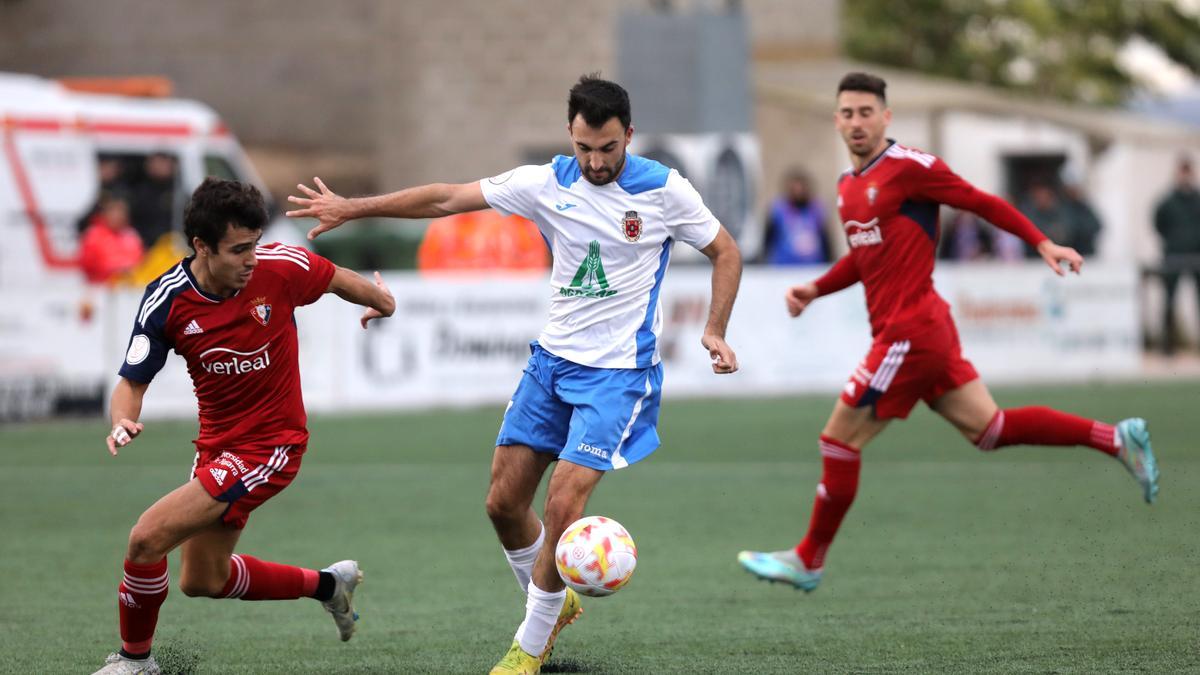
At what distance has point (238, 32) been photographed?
33062 mm

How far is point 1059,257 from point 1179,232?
49.7 ft

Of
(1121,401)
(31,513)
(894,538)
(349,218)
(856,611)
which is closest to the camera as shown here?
(349,218)

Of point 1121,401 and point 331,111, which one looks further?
point 331,111

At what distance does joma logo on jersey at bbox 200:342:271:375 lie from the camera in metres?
6.49

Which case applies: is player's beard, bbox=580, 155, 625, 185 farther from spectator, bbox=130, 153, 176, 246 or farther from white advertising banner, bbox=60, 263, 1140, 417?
spectator, bbox=130, 153, 176, 246

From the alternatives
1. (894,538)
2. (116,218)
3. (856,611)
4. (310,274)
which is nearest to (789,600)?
(856,611)

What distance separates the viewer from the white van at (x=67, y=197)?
16578 mm

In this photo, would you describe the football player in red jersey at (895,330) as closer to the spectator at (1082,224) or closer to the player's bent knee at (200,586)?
the player's bent knee at (200,586)

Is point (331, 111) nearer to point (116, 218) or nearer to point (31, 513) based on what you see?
point (116, 218)

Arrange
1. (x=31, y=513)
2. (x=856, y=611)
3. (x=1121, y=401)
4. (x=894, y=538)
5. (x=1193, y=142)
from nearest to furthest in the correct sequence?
(x=856, y=611), (x=894, y=538), (x=31, y=513), (x=1121, y=401), (x=1193, y=142)

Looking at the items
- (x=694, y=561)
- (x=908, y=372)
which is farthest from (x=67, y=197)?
(x=908, y=372)

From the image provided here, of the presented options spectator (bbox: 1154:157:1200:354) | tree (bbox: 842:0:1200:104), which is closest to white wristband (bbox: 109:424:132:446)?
spectator (bbox: 1154:157:1200:354)

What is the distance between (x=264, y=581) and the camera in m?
6.92

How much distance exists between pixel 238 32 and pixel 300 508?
2307 centimetres
